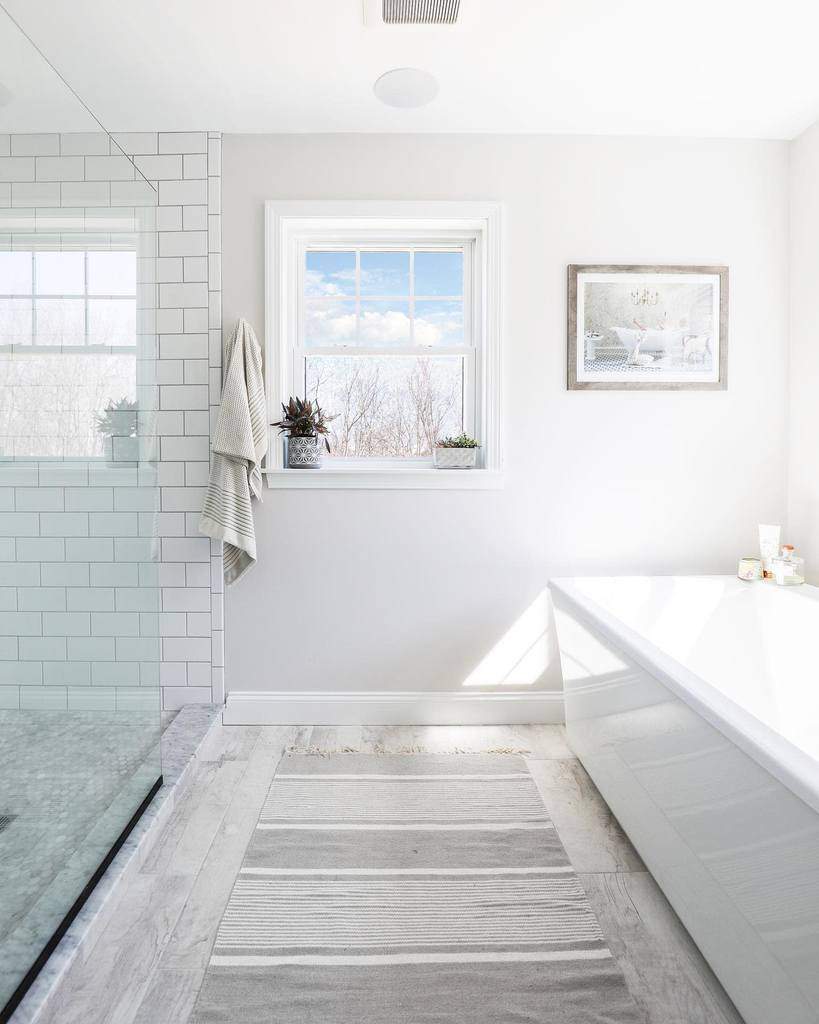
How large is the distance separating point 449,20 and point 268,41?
612mm

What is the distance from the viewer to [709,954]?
4.69 ft

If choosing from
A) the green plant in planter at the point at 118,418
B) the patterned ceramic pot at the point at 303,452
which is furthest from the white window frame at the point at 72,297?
the patterned ceramic pot at the point at 303,452

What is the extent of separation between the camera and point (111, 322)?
188 centimetres

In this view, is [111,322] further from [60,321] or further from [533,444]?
[533,444]

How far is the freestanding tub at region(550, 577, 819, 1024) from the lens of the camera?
1101 millimetres

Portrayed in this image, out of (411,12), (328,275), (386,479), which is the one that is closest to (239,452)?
(386,479)

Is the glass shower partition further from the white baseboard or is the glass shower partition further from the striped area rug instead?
the white baseboard

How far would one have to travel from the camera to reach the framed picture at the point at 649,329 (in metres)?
2.85

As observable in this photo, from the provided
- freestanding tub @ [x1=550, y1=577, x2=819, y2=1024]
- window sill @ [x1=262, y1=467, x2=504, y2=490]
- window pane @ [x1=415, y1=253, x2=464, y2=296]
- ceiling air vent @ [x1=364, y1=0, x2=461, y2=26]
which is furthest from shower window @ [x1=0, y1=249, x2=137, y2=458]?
freestanding tub @ [x1=550, y1=577, x2=819, y2=1024]

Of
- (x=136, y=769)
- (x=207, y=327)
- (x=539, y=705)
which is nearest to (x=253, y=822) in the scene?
(x=136, y=769)

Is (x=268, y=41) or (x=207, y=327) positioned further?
(x=207, y=327)

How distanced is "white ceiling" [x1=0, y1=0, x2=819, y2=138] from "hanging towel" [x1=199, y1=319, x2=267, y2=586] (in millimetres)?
862

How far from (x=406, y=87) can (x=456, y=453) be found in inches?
54.2

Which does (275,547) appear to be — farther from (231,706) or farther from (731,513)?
(731,513)
